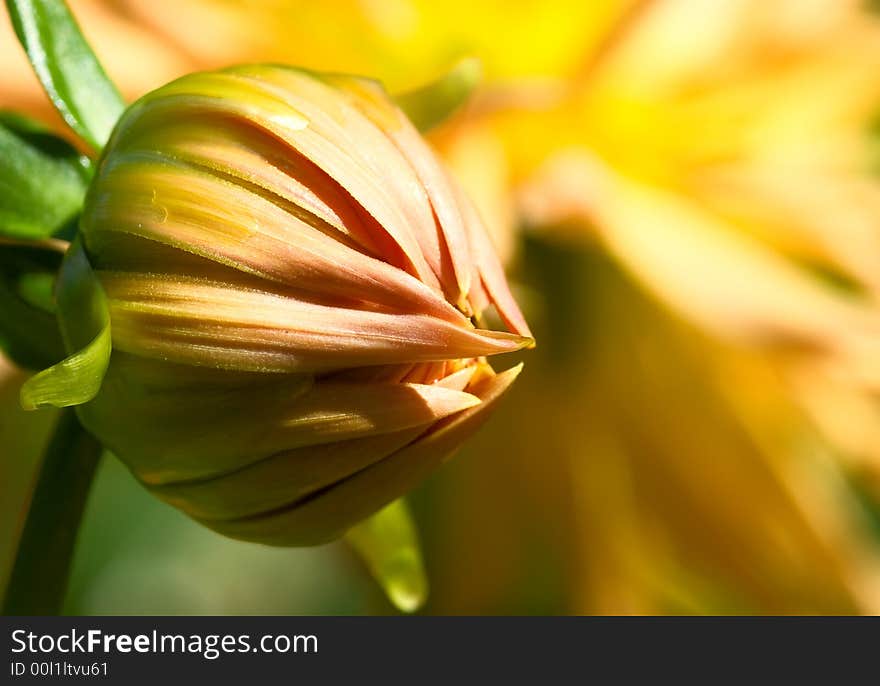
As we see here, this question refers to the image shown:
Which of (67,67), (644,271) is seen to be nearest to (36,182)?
(67,67)

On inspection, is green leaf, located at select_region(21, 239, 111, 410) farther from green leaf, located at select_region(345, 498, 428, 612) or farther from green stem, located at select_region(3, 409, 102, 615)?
green leaf, located at select_region(345, 498, 428, 612)

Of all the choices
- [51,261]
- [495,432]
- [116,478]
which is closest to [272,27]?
[495,432]

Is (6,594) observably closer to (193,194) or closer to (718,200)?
(193,194)

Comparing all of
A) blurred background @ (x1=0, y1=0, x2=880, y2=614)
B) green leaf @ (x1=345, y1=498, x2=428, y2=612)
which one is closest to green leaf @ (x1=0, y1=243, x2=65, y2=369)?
green leaf @ (x1=345, y1=498, x2=428, y2=612)

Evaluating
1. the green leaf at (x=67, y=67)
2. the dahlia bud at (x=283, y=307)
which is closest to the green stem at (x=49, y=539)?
the dahlia bud at (x=283, y=307)

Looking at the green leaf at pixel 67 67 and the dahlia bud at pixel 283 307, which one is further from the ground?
the green leaf at pixel 67 67

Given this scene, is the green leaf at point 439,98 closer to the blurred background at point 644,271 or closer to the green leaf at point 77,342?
the green leaf at point 77,342

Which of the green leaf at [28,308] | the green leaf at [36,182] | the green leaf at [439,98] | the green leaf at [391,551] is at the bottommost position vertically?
the green leaf at [391,551]
